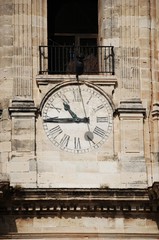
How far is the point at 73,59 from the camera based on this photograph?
2477 cm

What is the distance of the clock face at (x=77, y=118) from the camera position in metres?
24.0

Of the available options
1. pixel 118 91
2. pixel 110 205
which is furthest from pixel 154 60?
pixel 110 205

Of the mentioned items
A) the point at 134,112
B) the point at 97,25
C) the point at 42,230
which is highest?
the point at 97,25

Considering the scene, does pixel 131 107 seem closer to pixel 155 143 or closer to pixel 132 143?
pixel 132 143

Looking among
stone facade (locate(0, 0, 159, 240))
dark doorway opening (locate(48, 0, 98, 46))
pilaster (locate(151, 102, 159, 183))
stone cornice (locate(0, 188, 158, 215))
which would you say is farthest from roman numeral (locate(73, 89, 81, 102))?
stone cornice (locate(0, 188, 158, 215))

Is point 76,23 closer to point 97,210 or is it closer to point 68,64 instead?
point 68,64

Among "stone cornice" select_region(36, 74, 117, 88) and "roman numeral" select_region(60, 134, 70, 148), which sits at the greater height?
"stone cornice" select_region(36, 74, 117, 88)

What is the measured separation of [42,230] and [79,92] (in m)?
2.60

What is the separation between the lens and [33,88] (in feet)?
79.7

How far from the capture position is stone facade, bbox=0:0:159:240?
23.3 metres

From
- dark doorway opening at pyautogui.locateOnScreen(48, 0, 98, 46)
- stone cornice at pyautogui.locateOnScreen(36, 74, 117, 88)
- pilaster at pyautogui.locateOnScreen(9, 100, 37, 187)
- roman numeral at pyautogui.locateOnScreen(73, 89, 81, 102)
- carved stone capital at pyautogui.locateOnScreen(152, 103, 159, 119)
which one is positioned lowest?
pilaster at pyautogui.locateOnScreen(9, 100, 37, 187)

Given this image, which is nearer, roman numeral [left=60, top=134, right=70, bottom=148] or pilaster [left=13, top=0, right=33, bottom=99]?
roman numeral [left=60, top=134, right=70, bottom=148]

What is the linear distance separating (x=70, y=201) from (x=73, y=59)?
9.25 feet

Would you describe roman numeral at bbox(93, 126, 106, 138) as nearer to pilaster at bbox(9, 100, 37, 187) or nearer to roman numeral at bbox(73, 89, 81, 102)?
roman numeral at bbox(73, 89, 81, 102)
